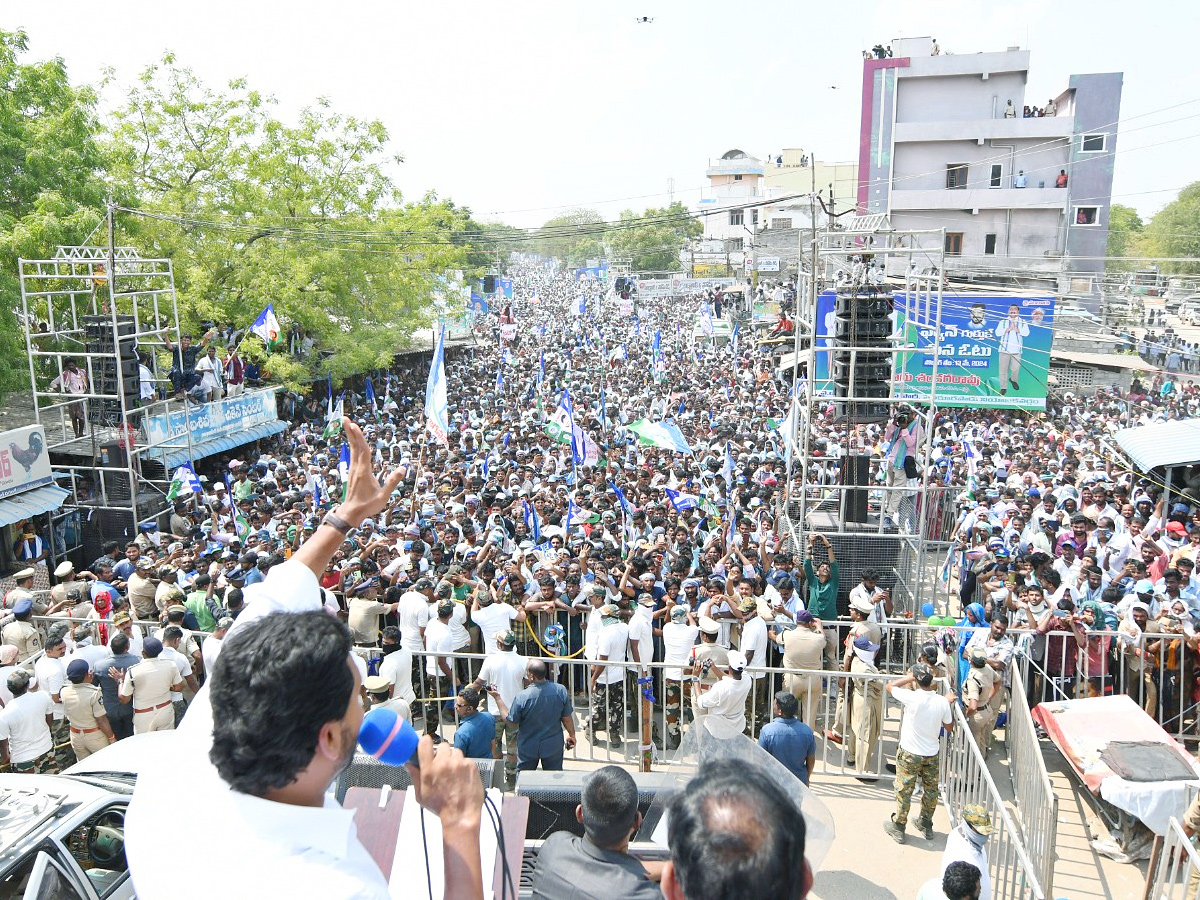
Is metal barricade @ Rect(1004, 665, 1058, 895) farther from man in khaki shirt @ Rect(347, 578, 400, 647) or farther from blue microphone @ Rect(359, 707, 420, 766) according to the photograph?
man in khaki shirt @ Rect(347, 578, 400, 647)

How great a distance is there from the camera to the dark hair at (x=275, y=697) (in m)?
1.41

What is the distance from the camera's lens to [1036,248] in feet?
130

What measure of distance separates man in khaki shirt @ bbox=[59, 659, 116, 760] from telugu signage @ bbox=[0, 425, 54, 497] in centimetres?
698

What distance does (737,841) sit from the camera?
1596 mm

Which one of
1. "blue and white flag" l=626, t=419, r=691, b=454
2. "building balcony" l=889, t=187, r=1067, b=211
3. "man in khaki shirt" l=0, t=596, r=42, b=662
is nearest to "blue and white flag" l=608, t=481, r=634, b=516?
"blue and white flag" l=626, t=419, r=691, b=454

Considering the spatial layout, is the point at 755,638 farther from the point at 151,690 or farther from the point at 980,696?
the point at 151,690

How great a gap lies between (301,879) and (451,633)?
6515 mm

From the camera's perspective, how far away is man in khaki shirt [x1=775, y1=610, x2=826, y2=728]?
7.20 meters

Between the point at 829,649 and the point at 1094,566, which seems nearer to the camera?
the point at 829,649

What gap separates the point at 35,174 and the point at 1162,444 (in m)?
19.1

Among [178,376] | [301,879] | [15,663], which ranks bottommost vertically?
[15,663]

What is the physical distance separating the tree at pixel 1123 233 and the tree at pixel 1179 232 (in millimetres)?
1518

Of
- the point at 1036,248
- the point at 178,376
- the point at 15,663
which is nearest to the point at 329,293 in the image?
the point at 178,376

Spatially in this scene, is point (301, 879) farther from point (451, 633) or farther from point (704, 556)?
point (704, 556)
